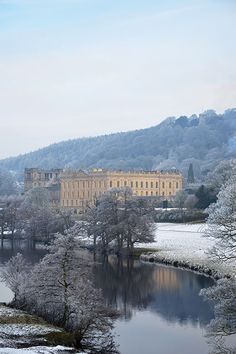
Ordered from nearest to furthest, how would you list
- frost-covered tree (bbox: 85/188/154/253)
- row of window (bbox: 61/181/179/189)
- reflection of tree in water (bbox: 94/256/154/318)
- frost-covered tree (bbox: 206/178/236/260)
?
frost-covered tree (bbox: 206/178/236/260) → reflection of tree in water (bbox: 94/256/154/318) → frost-covered tree (bbox: 85/188/154/253) → row of window (bbox: 61/181/179/189)

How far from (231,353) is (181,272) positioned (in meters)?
20.5

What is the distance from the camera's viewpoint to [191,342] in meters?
20.6

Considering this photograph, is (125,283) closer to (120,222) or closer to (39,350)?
(120,222)

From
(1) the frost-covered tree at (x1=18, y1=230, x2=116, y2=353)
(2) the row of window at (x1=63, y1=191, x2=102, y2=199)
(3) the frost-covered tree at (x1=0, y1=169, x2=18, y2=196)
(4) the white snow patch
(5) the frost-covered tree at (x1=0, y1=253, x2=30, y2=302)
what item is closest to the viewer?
(4) the white snow patch

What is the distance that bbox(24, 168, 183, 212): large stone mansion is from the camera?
104 meters

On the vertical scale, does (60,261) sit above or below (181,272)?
above

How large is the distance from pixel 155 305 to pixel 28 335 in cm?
900

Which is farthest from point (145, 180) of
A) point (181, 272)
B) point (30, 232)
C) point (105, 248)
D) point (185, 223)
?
point (181, 272)

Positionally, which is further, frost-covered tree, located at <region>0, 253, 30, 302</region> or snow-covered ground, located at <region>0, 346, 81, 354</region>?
frost-covered tree, located at <region>0, 253, 30, 302</region>

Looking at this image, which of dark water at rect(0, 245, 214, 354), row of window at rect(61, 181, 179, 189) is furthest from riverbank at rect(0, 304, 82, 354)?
row of window at rect(61, 181, 179, 189)

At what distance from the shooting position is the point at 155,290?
3117cm

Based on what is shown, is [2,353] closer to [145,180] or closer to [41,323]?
[41,323]

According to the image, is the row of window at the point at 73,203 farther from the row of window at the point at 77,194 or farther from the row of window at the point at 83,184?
the row of window at the point at 83,184

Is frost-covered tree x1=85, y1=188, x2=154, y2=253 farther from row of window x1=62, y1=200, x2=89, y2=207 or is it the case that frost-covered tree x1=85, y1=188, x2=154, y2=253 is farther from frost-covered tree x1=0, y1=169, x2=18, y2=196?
frost-covered tree x1=0, y1=169, x2=18, y2=196
